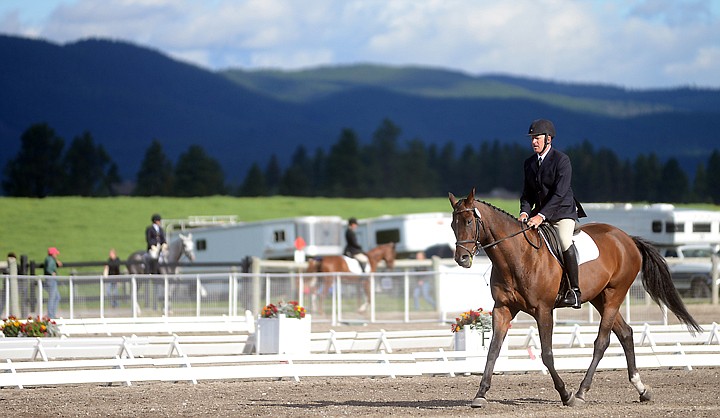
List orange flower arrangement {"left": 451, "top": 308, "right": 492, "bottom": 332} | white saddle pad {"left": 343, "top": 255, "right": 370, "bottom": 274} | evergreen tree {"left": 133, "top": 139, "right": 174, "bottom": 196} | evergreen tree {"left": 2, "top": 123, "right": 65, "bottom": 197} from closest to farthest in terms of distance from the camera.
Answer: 1. orange flower arrangement {"left": 451, "top": 308, "right": 492, "bottom": 332}
2. white saddle pad {"left": 343, "top": 255, "right": 370, "bottom": 274}
3. evergreen tree {"left": 2, "top": 123, "right": 65, "bottom": 197}
4. evergreen tree {"left": 133, "top": 139, "right": 174, "bottom": 196}

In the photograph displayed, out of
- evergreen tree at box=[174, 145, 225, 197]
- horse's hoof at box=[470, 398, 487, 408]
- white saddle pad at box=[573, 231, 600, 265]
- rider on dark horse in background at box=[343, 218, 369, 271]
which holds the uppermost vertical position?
evergreen tree at box=[174, 145, 225, 197]

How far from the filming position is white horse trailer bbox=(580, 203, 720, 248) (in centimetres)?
4081

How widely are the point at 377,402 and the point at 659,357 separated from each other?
491 cm

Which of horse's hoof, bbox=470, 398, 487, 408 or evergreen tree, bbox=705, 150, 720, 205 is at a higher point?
evergreen tree, bbox=705, 150, 720, 205

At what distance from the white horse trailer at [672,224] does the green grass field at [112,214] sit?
89.6 ft

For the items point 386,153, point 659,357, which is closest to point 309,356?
point 659,357

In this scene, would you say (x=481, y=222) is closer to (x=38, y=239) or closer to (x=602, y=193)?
(x=38, y=239)

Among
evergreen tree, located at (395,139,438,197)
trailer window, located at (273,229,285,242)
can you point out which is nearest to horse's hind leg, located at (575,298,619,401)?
trailer window, located at (273,229,285,242)

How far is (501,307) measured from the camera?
11.5m

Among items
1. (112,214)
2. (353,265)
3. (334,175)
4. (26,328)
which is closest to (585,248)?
(26,328)

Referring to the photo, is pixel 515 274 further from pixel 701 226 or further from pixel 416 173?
pixel 416 173

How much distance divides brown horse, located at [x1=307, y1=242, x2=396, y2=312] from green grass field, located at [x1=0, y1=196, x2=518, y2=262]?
27852mm

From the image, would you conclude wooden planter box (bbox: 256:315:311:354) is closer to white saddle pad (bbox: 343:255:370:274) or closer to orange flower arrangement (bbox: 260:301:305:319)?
orange flower arrangement (bbox: 260:301:305:319)

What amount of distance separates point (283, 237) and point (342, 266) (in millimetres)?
13846
